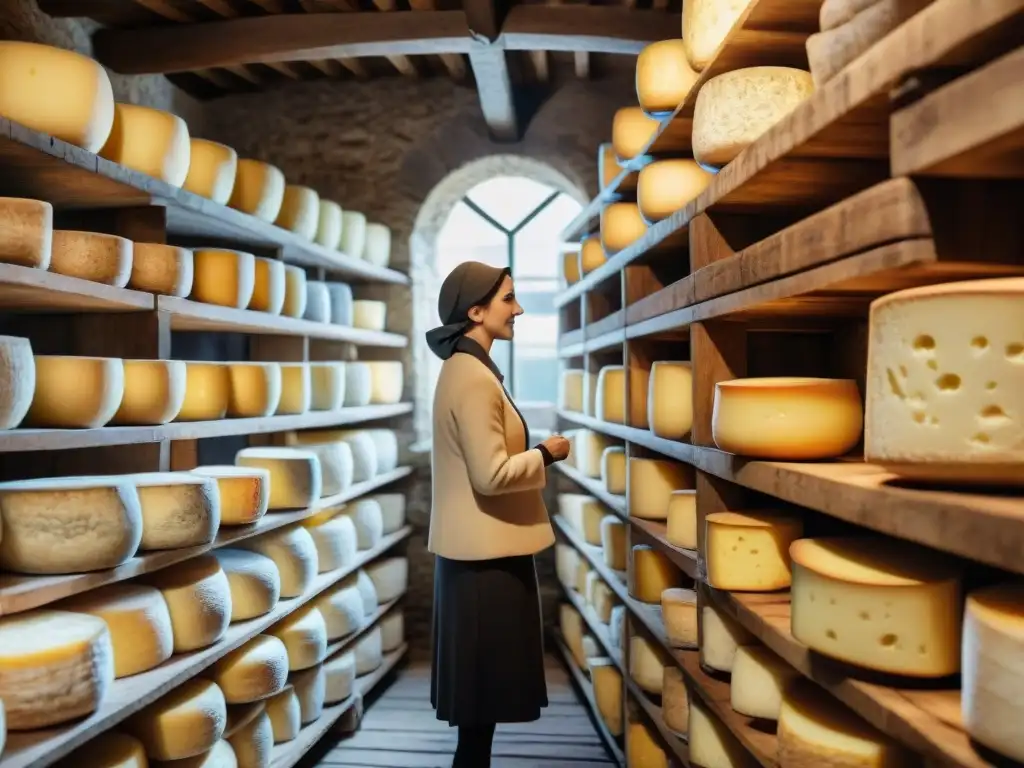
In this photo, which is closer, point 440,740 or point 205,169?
point 205,169

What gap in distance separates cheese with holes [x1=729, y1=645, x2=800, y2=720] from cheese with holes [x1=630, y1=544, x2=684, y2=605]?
940 millimetres

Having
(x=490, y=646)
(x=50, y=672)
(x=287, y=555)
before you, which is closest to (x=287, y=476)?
(x=287, y=555)

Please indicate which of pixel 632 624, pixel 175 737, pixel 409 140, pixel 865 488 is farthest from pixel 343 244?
pixel 865 488

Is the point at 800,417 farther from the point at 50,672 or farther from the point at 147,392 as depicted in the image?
the point at 147,392

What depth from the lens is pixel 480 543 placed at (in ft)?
8.01

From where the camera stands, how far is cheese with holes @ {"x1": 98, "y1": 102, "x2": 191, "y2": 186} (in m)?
2.31

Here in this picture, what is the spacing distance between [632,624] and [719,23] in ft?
5.81

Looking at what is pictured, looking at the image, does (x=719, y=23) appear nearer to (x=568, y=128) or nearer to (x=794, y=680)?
(x=794, y=680)

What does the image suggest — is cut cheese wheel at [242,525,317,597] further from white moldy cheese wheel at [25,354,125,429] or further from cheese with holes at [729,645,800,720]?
cheese with holes at [729,645,800,720]

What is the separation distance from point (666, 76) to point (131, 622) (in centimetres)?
182

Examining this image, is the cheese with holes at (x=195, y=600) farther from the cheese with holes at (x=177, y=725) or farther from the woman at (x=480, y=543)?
the woman at (x=480, y=543)

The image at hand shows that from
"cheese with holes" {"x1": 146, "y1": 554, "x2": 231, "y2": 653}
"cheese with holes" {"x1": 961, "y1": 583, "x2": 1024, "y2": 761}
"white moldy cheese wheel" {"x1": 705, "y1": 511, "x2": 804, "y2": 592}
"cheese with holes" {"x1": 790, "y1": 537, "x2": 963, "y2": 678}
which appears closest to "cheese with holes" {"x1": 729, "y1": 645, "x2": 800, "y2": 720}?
"white moldy cheese wheel" {"x1": 705, "y1": 511, "x2": 804, "y2": 592}

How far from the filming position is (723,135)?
5.71ft

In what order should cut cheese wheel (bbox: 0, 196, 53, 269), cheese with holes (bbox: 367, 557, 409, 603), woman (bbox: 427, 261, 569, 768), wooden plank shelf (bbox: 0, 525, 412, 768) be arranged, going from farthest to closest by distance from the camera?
1. cheese with holes (bbox: 367, 557, 409, 603)
2. woman (bbox: 427, 261, 569, 768)
3. cut cheese wheel (bbox: 0, 196, 53, 269)
4. wooden plank shelf (bbox: 0, 525, 412, 768)
